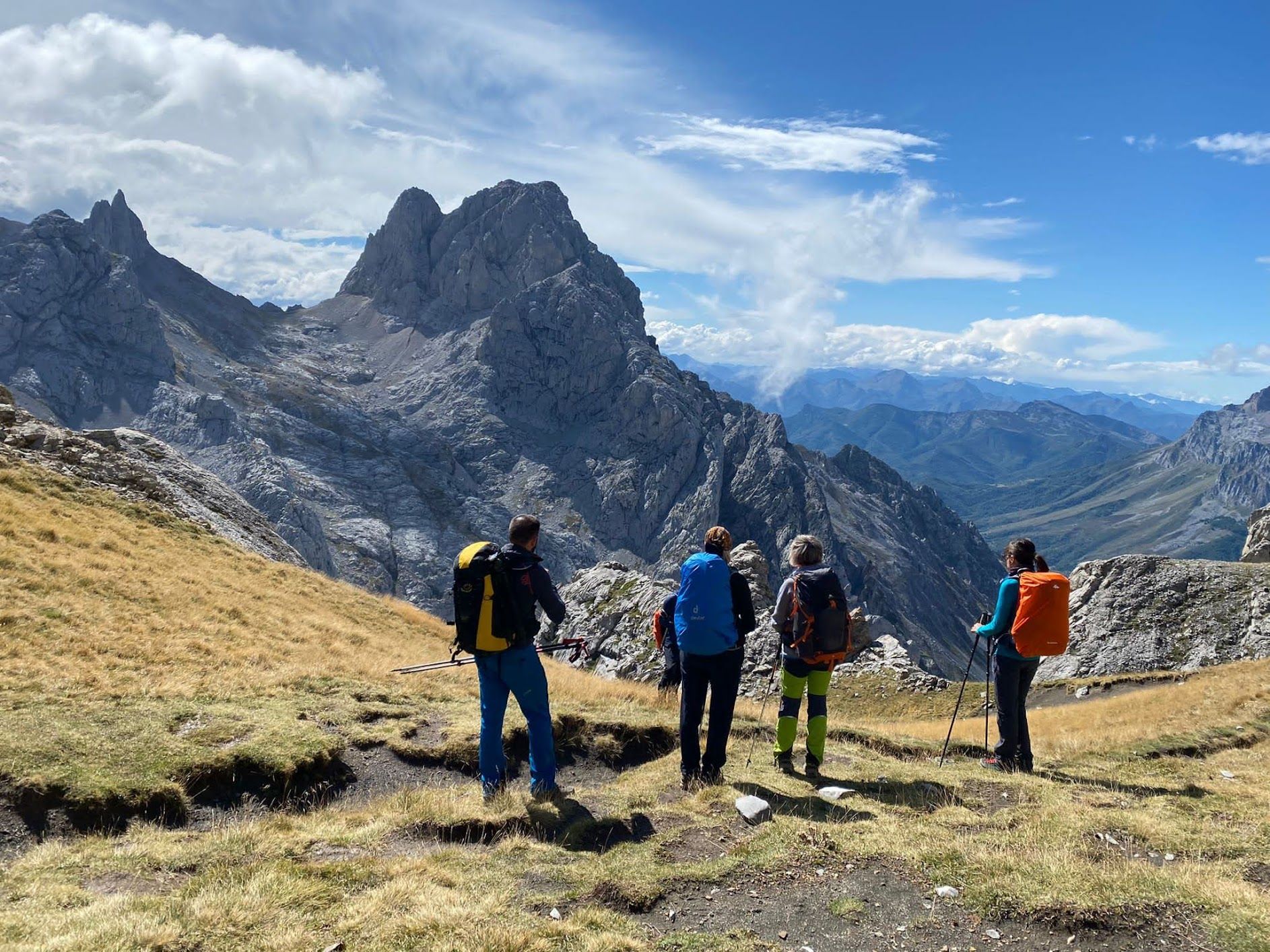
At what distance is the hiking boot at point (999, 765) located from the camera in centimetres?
1292

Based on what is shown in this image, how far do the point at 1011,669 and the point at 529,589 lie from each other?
865 centimetres

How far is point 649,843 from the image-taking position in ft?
28.2

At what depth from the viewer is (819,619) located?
1121cm

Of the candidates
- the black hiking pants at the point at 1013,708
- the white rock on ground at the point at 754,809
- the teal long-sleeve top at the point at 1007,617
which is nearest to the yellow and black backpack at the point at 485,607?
the white rock on ground at the point at 754,809

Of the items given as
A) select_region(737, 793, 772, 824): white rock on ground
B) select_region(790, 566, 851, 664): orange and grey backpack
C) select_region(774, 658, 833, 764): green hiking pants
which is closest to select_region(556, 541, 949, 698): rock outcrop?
select_region(774, 658, 833, 764): green hiking pants

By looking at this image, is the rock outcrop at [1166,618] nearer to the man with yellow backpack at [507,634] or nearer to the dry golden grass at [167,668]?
the dry golden grass at [167,668]

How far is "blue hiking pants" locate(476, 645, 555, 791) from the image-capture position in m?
10.3

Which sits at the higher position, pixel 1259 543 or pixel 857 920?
pixel 1259 543

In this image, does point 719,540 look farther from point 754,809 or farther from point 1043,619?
point 1043,619

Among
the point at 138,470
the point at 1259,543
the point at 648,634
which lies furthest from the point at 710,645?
the point at 1259,543

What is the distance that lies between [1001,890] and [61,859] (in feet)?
30.9

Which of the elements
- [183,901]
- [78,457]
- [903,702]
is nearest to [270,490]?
[78,457]

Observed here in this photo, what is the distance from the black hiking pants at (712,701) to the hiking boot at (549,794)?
1.91 metres

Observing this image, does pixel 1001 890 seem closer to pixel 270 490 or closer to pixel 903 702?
pixel 903 702
